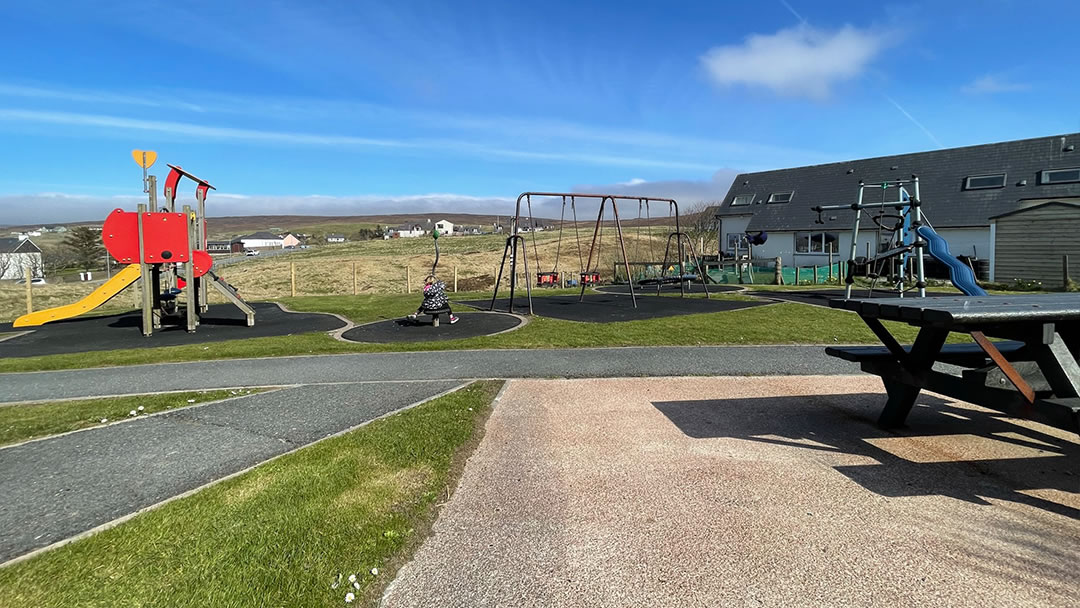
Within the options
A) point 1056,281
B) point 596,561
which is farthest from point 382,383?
point 1056,281

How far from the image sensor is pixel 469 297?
22.2m

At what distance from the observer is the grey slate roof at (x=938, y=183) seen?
27219mm

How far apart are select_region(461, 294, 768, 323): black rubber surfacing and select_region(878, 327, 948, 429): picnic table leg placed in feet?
28.6

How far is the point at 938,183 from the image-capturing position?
1200 inches

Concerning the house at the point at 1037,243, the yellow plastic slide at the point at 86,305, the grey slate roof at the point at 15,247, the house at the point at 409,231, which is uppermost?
the house at the point at 409,231

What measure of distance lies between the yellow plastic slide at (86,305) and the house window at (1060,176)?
3464 cm

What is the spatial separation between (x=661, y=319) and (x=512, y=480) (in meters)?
10.3

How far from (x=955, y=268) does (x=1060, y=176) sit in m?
23.5

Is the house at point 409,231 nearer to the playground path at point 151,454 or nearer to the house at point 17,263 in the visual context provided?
the house at point 17,263

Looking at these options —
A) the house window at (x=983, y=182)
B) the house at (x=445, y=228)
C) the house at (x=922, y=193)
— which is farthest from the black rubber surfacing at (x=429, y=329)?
the house at (x=445, y=228)

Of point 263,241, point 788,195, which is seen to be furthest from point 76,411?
point 263,241

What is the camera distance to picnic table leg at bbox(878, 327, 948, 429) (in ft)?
15.3

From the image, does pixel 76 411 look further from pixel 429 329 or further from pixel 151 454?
pixel 429 329

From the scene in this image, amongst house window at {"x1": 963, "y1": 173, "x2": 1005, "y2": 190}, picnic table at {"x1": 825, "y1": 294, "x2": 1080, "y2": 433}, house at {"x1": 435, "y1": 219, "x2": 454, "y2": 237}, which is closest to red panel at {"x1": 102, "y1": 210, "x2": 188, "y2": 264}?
picnic table at {"x1": 825, "y1": 294, "x2": 1080, "y2": 433}
